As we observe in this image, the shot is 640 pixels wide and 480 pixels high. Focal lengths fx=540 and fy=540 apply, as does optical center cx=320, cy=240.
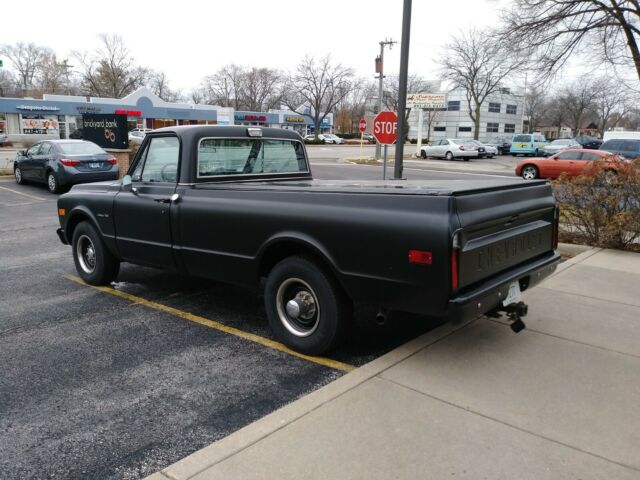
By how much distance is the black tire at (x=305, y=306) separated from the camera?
3961 millimetres

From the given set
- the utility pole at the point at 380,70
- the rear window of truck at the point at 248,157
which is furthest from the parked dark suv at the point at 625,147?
the rear window of truck at the point at 248,157

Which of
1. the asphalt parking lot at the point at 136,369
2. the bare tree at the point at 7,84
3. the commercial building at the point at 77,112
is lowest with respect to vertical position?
the asphalt parking lot at the point at 136,369

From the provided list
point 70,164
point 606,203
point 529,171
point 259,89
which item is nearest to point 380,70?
point 529,171

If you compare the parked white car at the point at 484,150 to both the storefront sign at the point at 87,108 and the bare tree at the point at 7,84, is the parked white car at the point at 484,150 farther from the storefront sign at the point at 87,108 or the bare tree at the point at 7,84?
the bare tree at the point at 7,84

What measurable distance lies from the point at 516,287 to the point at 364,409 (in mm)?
1632

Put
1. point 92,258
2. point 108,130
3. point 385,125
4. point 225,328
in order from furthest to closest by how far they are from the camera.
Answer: point 108,130 → point 385,125 → point 92,258 → point 225,328

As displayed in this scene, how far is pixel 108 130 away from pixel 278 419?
1833 cm

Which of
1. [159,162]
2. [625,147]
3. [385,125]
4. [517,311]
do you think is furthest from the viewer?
[625,147]

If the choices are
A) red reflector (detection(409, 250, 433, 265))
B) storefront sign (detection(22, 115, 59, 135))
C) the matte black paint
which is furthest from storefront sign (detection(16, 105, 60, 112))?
red reflector (detection(409, 250, 433, 265))

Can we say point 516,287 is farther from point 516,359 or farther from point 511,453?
point 511,453

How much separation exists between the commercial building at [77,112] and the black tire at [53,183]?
32.9 metres

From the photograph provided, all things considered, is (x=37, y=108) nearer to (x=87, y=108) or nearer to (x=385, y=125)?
(x=87, y=108)

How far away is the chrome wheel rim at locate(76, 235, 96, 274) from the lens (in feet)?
20.9

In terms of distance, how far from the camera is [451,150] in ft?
123
